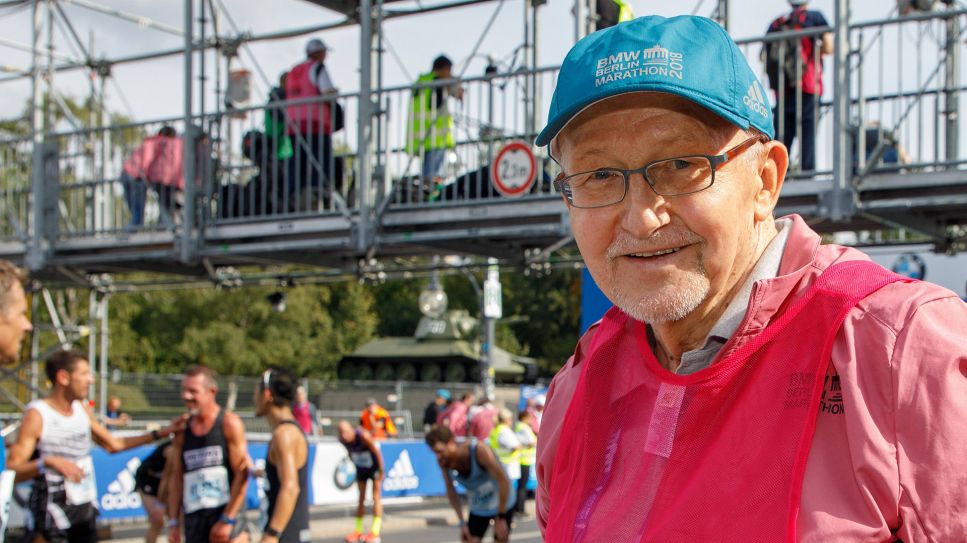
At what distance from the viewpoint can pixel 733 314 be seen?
5.33ft

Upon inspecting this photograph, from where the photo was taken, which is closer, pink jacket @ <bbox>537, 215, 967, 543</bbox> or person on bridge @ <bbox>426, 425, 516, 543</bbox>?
pink jacket @ <bbox>537, 215, 967, 543</bbox>

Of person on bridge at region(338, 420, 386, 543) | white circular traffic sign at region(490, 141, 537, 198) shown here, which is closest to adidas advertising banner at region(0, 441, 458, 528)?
person on bridge at region(338, 420, 386, 543)

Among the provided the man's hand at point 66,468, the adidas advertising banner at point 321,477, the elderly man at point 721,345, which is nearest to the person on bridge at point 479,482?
the adidas advertising banner at point 321,477

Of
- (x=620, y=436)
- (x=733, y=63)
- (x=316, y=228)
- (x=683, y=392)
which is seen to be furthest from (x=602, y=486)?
(x=316, y=228)

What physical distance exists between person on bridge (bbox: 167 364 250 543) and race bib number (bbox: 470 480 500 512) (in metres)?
2.51

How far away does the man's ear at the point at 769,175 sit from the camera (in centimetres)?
169

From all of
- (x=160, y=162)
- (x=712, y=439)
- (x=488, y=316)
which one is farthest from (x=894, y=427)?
(x=488, y=316)

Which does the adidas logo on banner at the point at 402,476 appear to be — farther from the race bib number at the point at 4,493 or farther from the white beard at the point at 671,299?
the white beard at the point at 671,299

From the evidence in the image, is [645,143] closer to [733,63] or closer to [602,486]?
[733,63]

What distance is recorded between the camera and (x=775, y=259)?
5.41 ft

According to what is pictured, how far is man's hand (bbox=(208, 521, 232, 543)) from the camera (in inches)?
299

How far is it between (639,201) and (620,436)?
0.38 m

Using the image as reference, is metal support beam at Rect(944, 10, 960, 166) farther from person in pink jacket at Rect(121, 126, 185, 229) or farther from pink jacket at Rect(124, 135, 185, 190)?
pink jacket at Rect(124, 135, 185, 190)

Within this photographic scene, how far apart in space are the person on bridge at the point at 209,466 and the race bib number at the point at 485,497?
8.22 ft
